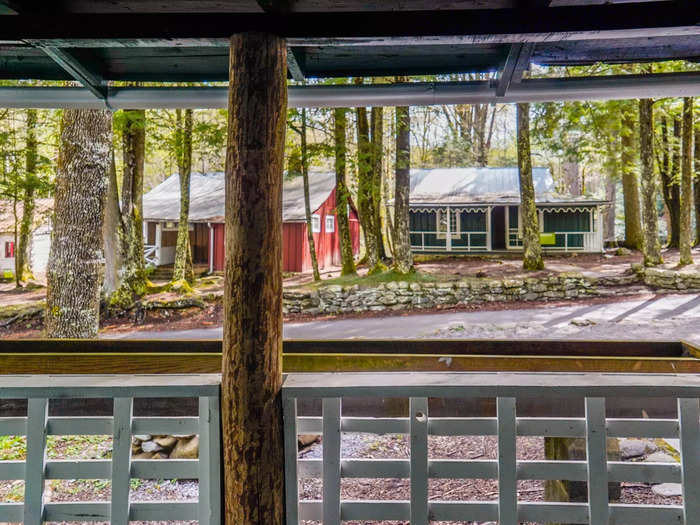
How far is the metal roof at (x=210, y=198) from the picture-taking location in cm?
1783

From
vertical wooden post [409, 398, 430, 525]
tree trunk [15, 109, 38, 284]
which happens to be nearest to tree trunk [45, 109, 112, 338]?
vertical wooden post [409, 398, 430, 525]

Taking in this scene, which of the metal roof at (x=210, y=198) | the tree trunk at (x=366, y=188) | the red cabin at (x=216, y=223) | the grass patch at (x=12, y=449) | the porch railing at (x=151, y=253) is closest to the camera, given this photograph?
the grass patch at (x=12, y=449)

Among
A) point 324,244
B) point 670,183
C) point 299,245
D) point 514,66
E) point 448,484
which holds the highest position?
point 670,183

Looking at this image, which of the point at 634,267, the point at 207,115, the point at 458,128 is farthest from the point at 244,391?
the point at 458,128

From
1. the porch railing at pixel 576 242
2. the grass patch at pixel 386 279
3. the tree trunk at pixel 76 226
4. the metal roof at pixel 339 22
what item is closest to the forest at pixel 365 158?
the grass patch at pixel 386 279

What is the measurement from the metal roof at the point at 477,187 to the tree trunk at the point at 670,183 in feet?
10.9

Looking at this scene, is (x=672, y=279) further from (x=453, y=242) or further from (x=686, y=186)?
(x=453, y=242)

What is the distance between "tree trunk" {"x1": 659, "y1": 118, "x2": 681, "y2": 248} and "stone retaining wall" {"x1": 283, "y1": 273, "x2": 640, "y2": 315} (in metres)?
8.94

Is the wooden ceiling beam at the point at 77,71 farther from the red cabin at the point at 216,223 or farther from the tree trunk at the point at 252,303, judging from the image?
the red cabin at the point at 216,223

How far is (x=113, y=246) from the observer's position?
1133 centimetres

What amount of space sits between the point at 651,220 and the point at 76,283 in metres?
13.1

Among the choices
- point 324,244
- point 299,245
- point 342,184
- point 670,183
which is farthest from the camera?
point 324,244

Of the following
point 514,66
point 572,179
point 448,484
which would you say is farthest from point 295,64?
point 572,179

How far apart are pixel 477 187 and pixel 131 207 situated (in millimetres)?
13388
